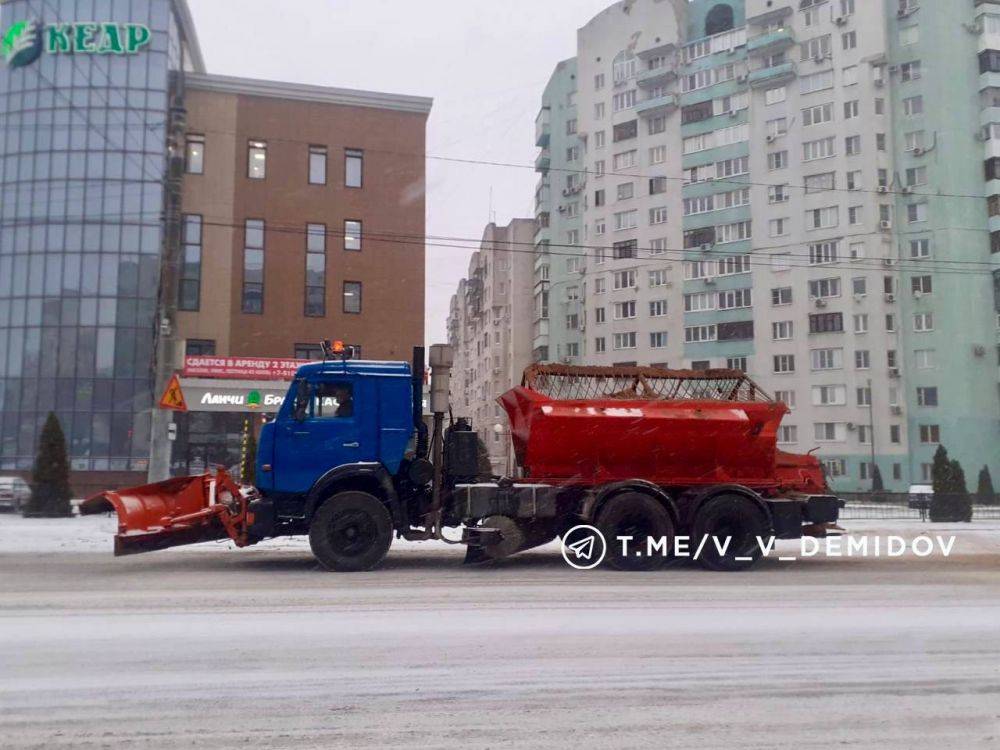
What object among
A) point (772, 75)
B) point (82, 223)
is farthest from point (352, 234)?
point (772, 75)

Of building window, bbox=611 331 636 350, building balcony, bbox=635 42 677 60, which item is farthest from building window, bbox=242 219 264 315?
building balcony, bbox=635 42 677 60

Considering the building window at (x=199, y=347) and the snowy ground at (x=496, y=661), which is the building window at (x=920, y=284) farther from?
the snowy ground at (x=496, y=661)

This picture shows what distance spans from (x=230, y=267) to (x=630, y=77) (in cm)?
3687

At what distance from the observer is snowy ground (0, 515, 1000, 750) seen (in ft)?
17.0

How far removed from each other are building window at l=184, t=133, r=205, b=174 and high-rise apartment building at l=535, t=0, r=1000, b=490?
71.9 feet

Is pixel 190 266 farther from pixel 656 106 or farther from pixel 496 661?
pixel 656 106

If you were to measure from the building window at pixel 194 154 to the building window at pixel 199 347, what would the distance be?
7662 mm

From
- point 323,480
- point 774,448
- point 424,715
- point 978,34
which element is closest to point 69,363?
point 323,480

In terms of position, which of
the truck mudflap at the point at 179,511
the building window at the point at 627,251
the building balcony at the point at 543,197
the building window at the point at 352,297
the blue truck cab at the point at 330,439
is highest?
the building balcony at the point at 543,197

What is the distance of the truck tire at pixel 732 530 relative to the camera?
12062 millimetres

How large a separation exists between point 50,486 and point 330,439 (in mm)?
13949

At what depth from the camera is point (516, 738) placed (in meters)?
5.02

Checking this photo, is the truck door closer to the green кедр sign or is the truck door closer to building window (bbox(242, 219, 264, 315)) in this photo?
building window (bbox(242, 219, 264, 315))

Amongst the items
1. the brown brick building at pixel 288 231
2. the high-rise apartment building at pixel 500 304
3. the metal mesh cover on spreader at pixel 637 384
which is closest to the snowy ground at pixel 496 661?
the metal mesh cover on spreader at pixel 637 384
